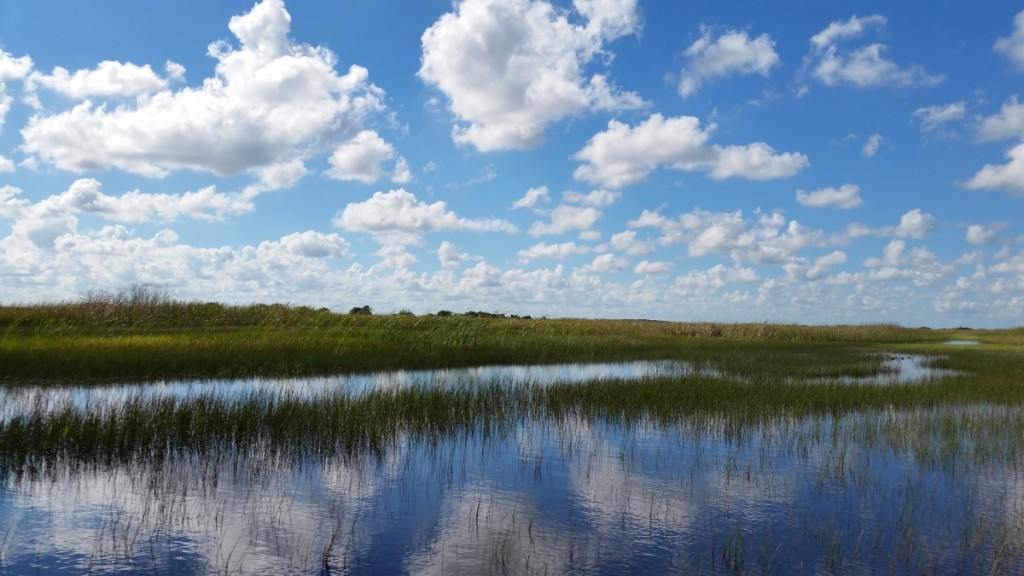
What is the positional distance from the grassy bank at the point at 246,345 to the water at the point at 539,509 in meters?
12.3

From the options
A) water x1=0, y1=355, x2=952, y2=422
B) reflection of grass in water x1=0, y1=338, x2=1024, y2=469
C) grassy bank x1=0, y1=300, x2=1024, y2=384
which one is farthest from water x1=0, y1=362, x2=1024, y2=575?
grassy bank x1=0, y1=300, x2=1024, y2=384

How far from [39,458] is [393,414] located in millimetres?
6518

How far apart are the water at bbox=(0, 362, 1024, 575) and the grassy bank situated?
12.3 meters

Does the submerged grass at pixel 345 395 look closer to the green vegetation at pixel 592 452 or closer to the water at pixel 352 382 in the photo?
the green vegetation at pixel 592 452

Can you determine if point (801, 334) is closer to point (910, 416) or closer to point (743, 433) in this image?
point (910, 416)

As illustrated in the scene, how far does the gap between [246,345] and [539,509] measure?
20312 millimetres

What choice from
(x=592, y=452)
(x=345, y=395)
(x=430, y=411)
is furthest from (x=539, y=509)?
(x=345, y=395)

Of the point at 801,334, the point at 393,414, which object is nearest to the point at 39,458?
the point at 393,414

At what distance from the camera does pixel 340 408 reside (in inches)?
555

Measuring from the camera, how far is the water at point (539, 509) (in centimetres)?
707

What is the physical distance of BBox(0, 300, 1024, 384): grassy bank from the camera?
21.4 m

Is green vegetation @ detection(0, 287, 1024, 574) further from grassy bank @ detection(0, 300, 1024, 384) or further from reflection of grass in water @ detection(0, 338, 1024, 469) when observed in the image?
grassy bank @ detection(0, 300, 1024, 384)

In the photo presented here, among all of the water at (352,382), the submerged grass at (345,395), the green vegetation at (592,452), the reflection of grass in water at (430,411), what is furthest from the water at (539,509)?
the water at (352,382)

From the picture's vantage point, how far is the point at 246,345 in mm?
25516
